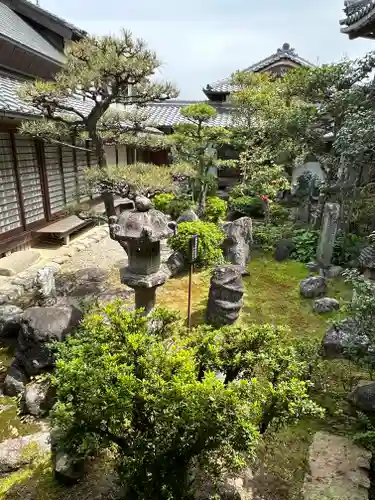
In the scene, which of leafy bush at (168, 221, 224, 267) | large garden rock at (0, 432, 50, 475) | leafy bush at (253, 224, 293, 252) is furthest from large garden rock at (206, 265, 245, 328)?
→ leafy bush at (253, 224, 293, 252)

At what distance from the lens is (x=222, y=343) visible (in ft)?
11.7

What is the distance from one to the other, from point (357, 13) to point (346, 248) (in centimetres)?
576

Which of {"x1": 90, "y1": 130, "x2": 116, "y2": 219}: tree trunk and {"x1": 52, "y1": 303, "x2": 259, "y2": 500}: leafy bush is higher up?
{"x1": 90, "y1": 130, "x2": 116, "y2": 219}: tree trunk

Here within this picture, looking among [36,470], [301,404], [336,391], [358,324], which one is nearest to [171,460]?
[301,404]

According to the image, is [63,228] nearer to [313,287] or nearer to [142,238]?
[142,238]

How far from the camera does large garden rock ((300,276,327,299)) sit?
7918 millimetres

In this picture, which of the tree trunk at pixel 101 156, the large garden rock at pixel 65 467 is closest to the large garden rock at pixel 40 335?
the large garden rock at pixel 65 467

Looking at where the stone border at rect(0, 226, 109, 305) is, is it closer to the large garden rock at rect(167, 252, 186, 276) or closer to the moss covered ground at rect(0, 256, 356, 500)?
the large garden rock at rect(167, 252, 186, 276)

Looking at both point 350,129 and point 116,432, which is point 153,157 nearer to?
point 350,129

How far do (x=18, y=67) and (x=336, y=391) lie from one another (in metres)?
12.2

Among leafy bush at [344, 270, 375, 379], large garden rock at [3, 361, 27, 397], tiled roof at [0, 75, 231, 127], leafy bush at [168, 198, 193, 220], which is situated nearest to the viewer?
leafy bush at [344, 270, 375, 379]

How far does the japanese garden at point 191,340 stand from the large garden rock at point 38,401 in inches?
0.8

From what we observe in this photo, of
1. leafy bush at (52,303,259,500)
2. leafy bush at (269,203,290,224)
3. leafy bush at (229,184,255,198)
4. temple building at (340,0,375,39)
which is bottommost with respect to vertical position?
leafy bush at (269,203,290,224)

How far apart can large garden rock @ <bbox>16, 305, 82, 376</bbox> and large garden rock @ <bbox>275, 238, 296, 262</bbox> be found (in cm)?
651
